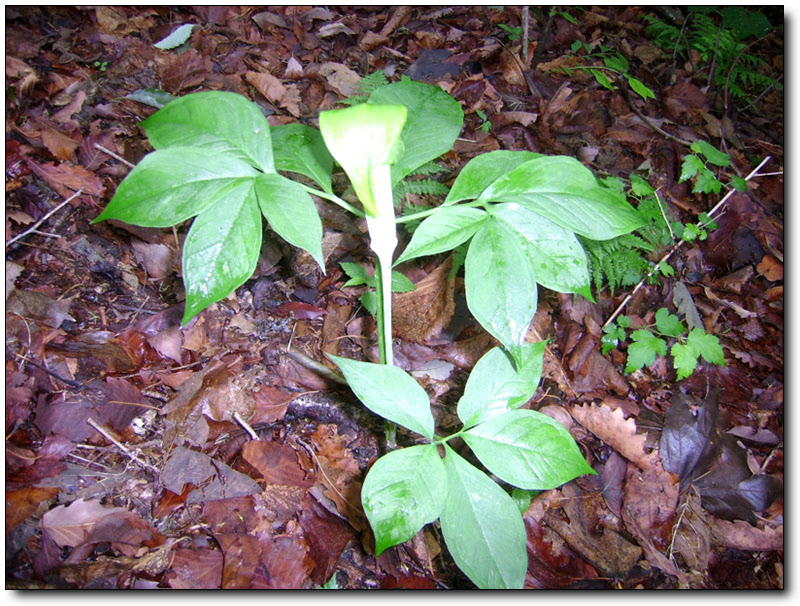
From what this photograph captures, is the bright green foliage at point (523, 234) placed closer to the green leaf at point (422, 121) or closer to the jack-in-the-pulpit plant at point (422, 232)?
the jack-in-the-pulpit plant at point (422, 232)

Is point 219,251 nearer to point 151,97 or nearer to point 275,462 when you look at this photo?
point 275,462

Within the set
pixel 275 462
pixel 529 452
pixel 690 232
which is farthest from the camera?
pixel 690 232

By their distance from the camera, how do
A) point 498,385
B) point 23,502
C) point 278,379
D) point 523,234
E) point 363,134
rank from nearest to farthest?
point 363,134 < point 523,234 < point 498,385 < point 23,502 < point 278,379

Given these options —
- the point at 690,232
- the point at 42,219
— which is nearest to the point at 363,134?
the point at 42,219

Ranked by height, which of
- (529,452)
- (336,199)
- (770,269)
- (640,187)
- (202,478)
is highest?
(336,199)

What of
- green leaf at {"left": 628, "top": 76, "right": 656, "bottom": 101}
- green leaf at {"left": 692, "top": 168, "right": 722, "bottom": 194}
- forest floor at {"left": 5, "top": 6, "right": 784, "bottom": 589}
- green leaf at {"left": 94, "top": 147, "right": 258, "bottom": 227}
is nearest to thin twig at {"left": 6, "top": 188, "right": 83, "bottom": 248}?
forest floor at {"left": 5, "top": 6, "right": 784, "bottom": 589}

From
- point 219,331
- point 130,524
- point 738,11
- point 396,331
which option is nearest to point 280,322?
point 219,331

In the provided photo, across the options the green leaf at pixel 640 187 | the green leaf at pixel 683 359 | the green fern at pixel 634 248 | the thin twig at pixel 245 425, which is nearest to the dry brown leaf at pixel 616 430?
the green leaf at pixel 683 359
